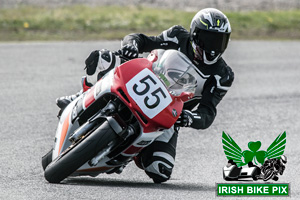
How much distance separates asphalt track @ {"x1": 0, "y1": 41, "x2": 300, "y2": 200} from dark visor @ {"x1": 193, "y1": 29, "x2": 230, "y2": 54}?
47.5 inches

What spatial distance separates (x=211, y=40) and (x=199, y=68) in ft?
1.12

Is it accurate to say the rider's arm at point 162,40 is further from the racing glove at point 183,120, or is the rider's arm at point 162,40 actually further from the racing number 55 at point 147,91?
the racing number 55 at point 147,91

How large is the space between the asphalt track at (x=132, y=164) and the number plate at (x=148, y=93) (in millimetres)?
682

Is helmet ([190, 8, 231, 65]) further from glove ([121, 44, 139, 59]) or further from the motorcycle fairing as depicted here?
the motorcycle fairing

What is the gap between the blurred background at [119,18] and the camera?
16.0 meters

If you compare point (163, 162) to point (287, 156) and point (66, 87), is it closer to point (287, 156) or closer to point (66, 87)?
point (287, 156)

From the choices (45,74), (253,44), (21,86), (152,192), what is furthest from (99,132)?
(253,44)

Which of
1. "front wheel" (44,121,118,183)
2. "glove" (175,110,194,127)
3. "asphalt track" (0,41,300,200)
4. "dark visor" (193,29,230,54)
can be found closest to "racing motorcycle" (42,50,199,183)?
"front wheel" (44,121,118,183)

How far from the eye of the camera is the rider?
232 inches

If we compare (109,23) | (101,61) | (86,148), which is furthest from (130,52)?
(109,23)

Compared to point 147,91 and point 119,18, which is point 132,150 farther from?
point 119,18

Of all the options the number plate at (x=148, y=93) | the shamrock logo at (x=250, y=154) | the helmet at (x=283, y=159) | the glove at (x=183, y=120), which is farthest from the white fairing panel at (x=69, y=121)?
the helmet at (x=283, y=159)

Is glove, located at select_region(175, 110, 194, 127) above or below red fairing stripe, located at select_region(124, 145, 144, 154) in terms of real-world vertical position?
above

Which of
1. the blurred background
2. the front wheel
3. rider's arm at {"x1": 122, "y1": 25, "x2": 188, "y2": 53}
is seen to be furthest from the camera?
the blurred background
